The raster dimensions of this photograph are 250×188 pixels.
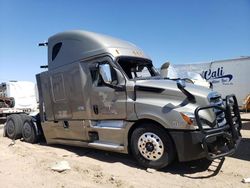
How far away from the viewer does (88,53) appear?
8055 mm

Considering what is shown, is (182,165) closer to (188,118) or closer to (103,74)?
(188,118)

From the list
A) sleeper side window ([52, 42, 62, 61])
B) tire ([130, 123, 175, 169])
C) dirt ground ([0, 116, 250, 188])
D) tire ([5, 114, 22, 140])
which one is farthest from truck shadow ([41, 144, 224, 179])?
tire ([5, 114, 22, 140])

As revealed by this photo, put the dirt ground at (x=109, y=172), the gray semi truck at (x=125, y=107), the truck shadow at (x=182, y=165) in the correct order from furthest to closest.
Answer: the truck shadow at (x=182, y=165) → the gray semi truck at (x=125, y=107) → the dirt ground at (x=109, y=172)

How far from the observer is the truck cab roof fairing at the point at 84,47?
7.89 m

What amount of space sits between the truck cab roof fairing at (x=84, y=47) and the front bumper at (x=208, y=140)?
2.49 meters

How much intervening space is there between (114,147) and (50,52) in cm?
334

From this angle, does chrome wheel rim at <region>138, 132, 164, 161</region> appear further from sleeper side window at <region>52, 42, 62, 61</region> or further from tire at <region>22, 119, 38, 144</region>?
tire at <region>22, 119, 38, 144</region>

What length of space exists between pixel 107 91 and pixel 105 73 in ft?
1.34

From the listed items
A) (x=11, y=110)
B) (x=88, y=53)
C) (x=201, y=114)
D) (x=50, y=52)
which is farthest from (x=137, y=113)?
(x=11, y=110)

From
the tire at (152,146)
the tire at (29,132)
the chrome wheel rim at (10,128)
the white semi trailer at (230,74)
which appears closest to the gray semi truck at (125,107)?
the tire at (152,146)

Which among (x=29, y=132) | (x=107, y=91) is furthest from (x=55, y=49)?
(x=29, y=132)

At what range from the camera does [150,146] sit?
682 cm

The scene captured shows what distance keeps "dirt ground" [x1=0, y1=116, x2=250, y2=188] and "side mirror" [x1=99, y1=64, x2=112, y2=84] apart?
178cm

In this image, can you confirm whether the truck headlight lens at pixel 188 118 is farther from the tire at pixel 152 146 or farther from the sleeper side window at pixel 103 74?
the sleeper side window at pixel 103 74
